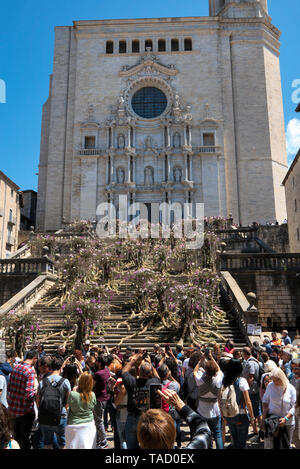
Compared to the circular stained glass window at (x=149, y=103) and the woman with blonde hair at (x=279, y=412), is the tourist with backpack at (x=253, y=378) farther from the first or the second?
the circular stained glass window at (x=149, y=103)

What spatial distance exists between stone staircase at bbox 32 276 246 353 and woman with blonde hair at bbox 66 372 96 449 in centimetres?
728

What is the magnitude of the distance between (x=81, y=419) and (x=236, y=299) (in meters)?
9.84

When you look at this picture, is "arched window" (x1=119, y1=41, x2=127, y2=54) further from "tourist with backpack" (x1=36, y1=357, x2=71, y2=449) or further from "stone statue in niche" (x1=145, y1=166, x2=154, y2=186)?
"tourist with backpack" (x1=36, y1=357, x2=71, y2=449)

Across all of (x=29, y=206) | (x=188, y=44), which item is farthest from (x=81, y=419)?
(x=29, y=206)

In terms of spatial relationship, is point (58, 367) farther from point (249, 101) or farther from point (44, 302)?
point (249, 101)

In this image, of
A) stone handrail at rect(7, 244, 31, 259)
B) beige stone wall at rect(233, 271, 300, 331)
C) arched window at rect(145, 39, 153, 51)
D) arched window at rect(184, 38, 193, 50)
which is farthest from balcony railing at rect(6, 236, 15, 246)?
arched window at rect(184, 38, 193, 50)

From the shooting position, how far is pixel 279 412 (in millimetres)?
5051

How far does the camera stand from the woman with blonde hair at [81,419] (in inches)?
186

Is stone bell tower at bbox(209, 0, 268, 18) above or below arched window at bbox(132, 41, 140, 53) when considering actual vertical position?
above

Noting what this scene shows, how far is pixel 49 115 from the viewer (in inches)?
1570

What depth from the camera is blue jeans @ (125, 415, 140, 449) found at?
4.89 m

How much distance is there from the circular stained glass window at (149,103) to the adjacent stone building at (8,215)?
13144mm

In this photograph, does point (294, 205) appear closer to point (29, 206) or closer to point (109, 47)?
point (109, 47)

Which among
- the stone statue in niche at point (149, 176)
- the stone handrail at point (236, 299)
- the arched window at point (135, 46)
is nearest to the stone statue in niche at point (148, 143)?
the stone statue in niche at point (149, 176)
